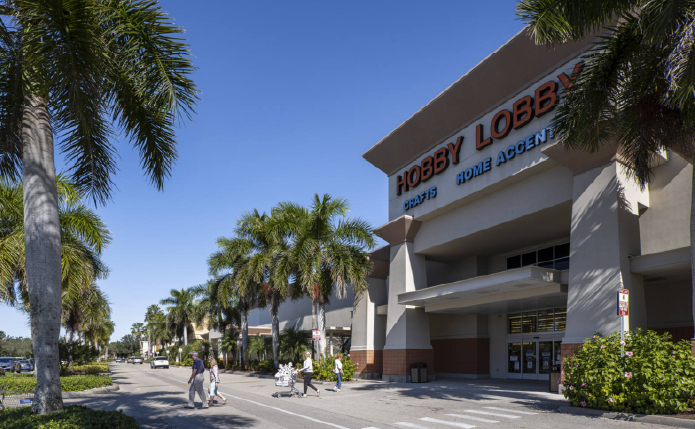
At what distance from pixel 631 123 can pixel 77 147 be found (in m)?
13.2

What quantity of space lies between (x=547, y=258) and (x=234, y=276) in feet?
66.9

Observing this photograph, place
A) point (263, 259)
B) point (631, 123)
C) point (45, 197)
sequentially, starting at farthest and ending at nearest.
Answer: point (263, 259) → point (631, 123) → point (45, 197)

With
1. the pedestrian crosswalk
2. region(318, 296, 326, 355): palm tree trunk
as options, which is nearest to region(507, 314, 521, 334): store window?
region(318, 296, 326, 355): palm tree trunk

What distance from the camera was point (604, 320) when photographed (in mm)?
16453

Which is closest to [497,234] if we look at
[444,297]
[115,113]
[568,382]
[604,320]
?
[444,297]

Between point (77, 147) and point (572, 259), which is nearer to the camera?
point (77, 147)

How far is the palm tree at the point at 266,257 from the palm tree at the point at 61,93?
1719 cm

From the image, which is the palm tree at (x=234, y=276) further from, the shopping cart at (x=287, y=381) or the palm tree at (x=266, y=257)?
the shopping cart at (x=287, y=381)

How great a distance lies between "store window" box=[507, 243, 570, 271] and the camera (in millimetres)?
23797

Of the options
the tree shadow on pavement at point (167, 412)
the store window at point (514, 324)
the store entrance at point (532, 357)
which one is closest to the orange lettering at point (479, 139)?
the store window at point (514, 324)

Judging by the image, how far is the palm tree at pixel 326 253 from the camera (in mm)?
26906

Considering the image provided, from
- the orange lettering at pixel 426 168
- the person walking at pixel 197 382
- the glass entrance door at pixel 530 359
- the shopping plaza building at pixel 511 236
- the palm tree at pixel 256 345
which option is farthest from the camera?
the palm tree at pixel 256 345

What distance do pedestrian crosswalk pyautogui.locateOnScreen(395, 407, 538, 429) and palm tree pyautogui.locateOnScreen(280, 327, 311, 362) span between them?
19.2m

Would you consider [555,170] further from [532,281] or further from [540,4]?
[540,4]
